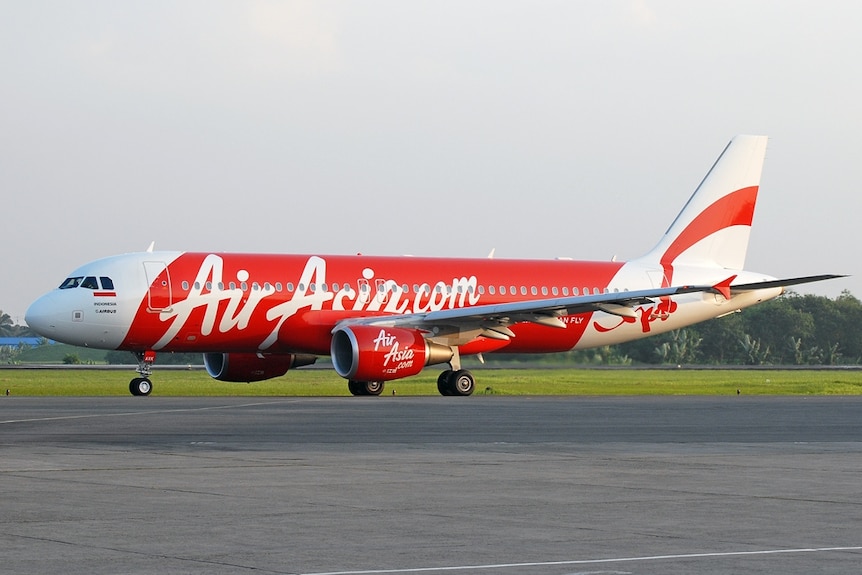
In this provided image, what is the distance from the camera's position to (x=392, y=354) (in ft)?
119

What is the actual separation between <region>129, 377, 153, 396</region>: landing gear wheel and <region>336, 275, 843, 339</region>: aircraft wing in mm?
5464

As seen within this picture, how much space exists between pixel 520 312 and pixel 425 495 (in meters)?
24.9

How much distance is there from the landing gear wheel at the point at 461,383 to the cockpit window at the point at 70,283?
10.6 metres

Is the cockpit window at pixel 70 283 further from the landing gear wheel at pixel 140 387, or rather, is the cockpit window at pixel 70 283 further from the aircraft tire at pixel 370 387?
the aircraft tire at pixel 370 387

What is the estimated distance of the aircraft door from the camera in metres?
36.8

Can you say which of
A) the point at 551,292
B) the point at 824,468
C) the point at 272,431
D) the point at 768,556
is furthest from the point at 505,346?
the point at 768,556

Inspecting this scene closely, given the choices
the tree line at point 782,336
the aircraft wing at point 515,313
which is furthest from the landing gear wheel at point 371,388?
the tree line at point 782,336

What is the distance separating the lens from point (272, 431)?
2203 cm

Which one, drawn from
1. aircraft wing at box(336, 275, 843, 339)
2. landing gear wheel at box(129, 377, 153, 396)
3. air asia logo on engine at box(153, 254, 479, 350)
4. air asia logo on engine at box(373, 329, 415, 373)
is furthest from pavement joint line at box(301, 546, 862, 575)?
air asia logo on engine at box(153, 254, 479, 350)

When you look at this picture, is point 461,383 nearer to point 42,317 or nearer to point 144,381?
point 144,381

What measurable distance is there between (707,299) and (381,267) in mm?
11054

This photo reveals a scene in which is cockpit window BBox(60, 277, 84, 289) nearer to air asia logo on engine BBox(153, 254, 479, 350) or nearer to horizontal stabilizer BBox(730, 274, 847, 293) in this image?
air asia logo on engine BBox(153, 254, 479, 350)

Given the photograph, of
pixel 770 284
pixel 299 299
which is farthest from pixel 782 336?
pixel 299 299

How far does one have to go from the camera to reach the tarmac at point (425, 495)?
9391 mm
